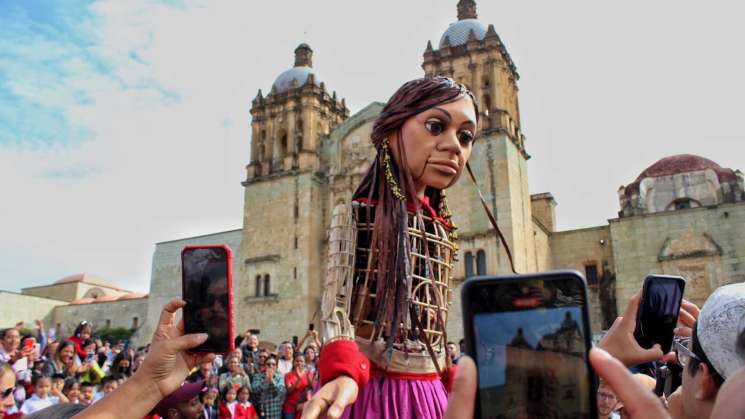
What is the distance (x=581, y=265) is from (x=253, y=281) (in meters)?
14.3

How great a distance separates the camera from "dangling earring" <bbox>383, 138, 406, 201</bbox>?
103 inches

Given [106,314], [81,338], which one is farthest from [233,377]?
[106,314]

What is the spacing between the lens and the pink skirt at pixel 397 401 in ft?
7.07


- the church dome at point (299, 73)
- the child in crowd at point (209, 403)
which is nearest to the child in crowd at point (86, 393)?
the child in crowd at point (209, 403)

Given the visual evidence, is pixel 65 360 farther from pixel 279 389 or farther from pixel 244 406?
pixel 279 389

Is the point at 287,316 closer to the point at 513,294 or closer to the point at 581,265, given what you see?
the point at 581,265

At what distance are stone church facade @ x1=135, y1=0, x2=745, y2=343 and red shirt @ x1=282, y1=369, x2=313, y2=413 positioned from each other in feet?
37.1

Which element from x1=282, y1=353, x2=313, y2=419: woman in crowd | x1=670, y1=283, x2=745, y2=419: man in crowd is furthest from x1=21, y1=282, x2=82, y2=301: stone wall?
x1=670, y1=283, x2=745, y2=419: man in crowd

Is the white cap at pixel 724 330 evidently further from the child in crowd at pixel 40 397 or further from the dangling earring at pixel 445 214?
the child in crowd at pixel 40 397

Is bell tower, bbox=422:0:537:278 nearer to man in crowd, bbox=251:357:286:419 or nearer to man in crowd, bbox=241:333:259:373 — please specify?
man in crowd, bbox=241:333:259:373

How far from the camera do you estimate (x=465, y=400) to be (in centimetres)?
102

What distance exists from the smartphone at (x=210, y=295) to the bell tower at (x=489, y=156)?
→ 63.2 ft

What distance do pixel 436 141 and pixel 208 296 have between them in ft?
4.33

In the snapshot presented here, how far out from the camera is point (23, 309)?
39.1 m
